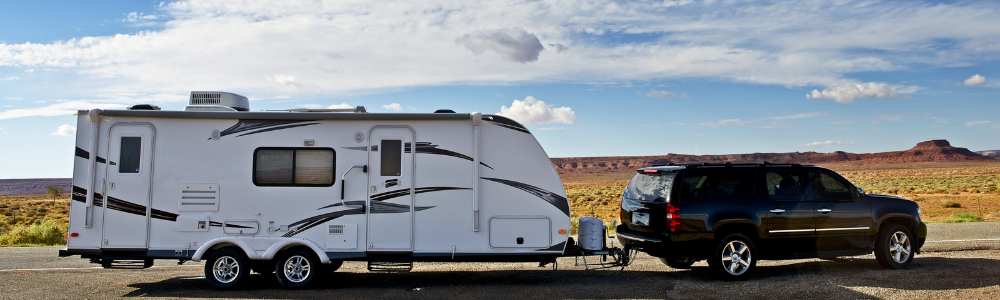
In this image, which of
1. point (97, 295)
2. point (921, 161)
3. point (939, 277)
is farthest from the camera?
point (921, 161)

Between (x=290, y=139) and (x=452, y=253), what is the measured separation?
2.54m

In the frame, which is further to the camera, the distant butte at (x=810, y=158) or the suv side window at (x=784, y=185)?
the distant butte at (x=810, y=158)

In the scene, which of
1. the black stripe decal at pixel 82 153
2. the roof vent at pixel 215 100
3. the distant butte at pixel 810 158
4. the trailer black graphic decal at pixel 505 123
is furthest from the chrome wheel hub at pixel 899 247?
the distant butte at pixel 810 158

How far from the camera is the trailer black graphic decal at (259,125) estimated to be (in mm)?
7703

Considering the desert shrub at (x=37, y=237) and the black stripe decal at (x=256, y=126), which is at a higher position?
the black stripe decal at (x=256, y=126)

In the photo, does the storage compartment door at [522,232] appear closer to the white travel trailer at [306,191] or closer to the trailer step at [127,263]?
the white travel trailer at [306,191]

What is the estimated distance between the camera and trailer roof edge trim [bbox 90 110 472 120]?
7.62m

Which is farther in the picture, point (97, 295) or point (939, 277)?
point (939, 277)

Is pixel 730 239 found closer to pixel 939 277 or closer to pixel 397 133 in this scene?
pixel 939 277

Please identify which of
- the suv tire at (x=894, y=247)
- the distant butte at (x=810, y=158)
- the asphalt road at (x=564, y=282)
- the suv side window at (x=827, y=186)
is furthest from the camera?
the distant butte at (x=810, y=158)

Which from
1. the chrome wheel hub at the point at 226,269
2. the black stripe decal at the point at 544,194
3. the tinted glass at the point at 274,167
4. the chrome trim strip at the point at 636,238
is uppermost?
the tinted glass at the point at 274,167

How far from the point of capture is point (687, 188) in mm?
7926

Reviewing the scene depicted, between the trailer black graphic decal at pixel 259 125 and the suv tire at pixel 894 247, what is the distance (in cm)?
819

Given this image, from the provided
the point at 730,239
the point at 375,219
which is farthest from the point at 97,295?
the point at 730,239
